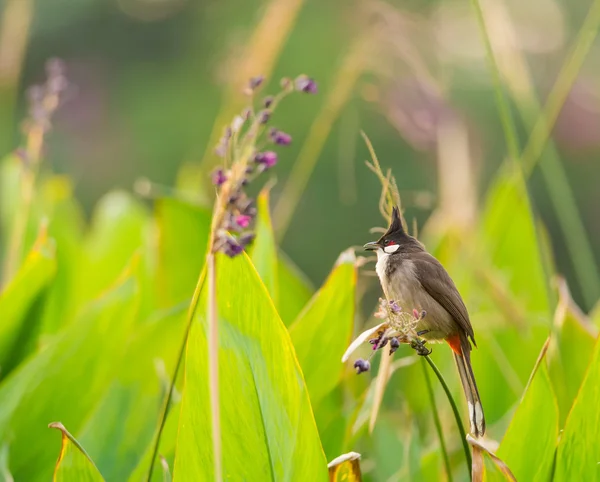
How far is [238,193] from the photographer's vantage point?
66 cm

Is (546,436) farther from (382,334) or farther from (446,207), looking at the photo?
(446,207)

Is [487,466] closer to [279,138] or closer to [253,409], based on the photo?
[253,409]

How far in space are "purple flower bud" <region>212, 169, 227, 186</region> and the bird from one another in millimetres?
150

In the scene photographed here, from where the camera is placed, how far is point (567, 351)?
104 centimetres

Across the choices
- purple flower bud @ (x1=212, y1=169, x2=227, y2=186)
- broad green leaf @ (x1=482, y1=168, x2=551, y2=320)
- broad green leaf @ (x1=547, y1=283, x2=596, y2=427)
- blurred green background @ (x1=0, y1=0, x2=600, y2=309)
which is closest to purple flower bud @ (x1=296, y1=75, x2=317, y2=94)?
purple flower bud @ (x1=212, y1=169, x2=227, y2=186)

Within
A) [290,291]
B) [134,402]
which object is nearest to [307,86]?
[134,402]

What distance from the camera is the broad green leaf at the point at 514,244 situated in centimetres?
144

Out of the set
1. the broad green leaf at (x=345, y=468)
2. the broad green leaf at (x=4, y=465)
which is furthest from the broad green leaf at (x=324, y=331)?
the broad green leaf at (x=4, y=465)

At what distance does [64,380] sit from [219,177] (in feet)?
1.50

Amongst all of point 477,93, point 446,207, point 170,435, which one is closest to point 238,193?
point 170,435

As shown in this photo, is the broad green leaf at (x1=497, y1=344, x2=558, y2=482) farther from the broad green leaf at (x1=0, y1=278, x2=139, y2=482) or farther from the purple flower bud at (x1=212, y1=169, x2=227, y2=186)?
the broad green leaf at (x1=0, y1=278, x2=139, y2=482)

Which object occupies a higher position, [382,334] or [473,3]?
[473,3]

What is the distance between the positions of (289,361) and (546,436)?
264 millimetres

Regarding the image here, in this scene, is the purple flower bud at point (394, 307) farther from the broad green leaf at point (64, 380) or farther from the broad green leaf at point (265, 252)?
the broad green leaf at point (64, 380)
